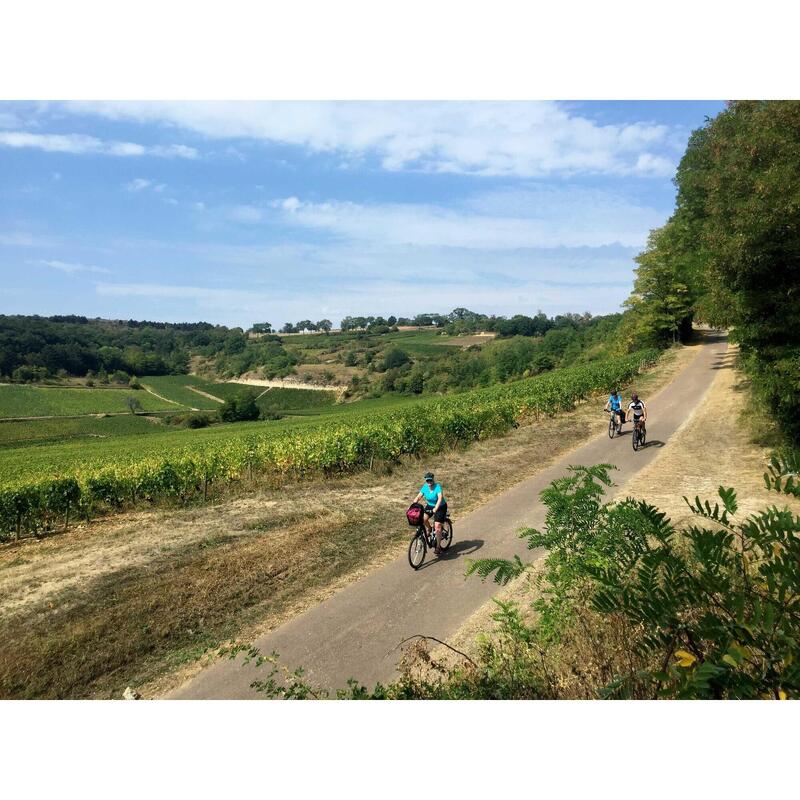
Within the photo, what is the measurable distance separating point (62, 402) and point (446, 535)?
104741mm

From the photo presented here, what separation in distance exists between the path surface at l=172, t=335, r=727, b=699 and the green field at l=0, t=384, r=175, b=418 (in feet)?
307

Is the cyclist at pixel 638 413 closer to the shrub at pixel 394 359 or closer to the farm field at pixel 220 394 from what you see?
the farm field at pixel 220 394

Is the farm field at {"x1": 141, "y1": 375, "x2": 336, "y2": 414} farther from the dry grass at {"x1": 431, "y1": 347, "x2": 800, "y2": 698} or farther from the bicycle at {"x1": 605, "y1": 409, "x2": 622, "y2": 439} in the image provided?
the dry grass at {"x1": 431, "y1": 347, "x2": 800, "y2": 698}

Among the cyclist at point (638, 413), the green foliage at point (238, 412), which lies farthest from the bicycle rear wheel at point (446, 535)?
the green foliage at point (238, 412)

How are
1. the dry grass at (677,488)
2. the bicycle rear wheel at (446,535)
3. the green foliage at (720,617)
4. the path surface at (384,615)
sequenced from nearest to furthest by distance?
the green foliage at (720,617), the dry grass at (677,488), the path surface at (384,615), the bicycle rear wheel at (446,535)

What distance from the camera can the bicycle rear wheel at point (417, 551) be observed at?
9930mm

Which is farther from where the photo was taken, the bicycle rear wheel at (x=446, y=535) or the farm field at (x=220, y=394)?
the farm field at (x=220, y=394)

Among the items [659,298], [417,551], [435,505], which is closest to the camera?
[417,551]

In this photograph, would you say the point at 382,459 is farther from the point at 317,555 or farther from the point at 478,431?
the point at 317,555

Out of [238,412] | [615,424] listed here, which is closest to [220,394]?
[238,412]

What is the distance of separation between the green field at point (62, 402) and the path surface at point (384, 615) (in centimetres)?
9365

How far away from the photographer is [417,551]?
10055mm

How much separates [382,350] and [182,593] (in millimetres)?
157069

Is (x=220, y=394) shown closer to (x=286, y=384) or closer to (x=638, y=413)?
(x=286, y=384)
